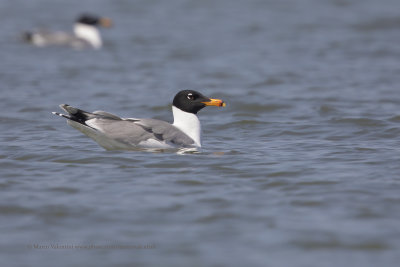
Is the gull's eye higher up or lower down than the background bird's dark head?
lower down

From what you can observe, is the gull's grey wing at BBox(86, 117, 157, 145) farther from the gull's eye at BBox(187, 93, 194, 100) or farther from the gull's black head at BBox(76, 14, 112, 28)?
the gull's black head at BBox(76, 14, 112, 28)

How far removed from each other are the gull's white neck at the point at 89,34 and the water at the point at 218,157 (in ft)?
1.30

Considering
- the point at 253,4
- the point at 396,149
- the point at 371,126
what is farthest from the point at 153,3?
the point at 396,149

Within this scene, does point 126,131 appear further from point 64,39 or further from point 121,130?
point 64,39

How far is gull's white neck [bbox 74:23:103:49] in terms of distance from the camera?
19.6 metres

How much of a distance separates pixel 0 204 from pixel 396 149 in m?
4.61

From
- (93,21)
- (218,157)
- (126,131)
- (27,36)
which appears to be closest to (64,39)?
(27,36)

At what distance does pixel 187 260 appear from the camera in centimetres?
539

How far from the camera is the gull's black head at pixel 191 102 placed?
9558 mm

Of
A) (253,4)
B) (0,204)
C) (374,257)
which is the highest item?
(253,4)

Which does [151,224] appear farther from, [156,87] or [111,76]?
[111,76]

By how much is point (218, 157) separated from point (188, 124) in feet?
3.06

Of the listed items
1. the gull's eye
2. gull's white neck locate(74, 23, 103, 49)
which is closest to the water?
gull's white neck locate(74, 23, 103, 49)

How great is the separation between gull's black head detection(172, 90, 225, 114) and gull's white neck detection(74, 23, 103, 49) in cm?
1022
